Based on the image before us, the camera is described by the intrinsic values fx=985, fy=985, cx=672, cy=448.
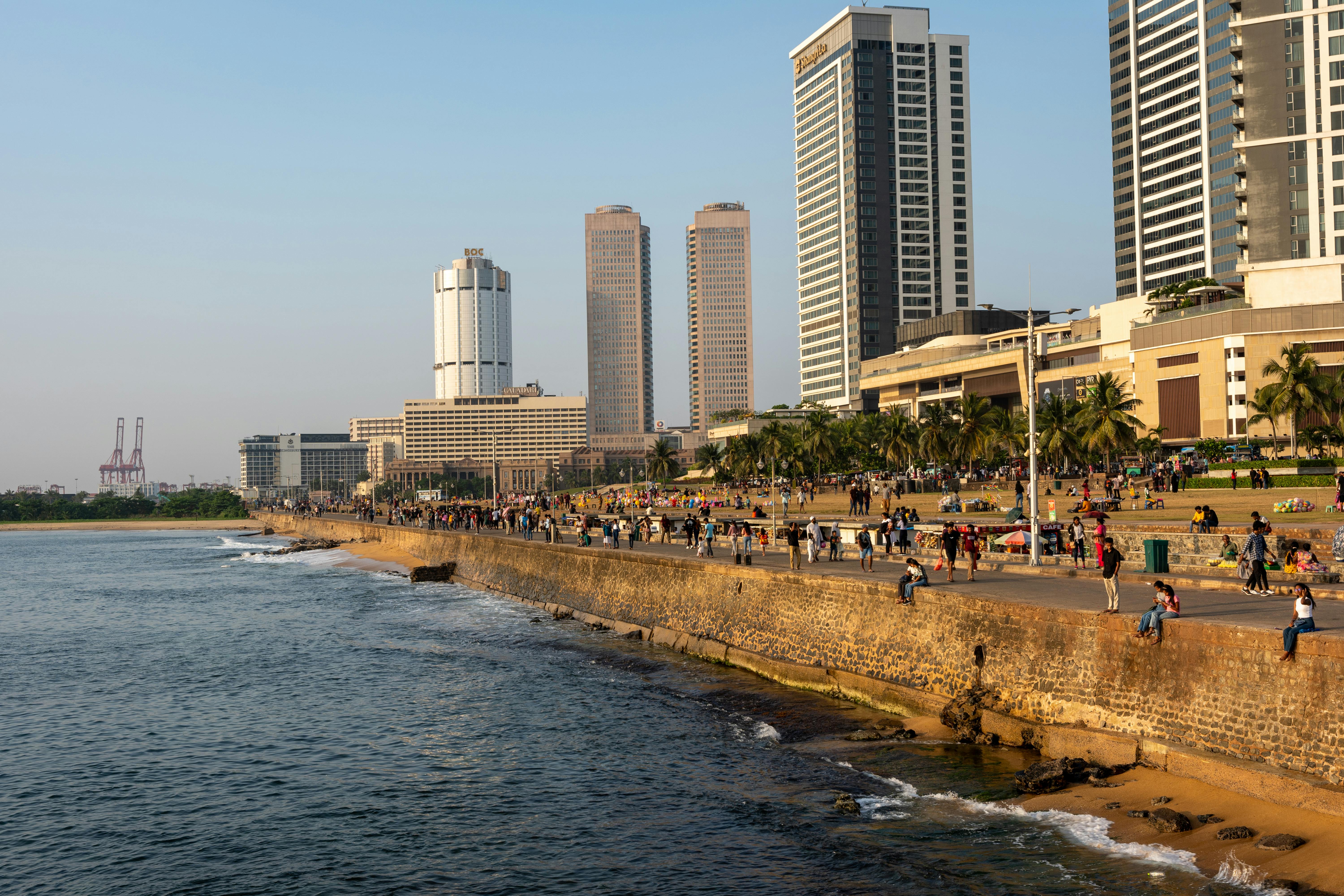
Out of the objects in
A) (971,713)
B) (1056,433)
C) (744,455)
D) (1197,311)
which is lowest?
(971,713)

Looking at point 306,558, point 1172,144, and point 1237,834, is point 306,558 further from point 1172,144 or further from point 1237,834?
point 1172,144

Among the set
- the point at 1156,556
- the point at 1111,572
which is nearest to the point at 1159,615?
the point at 1111,572

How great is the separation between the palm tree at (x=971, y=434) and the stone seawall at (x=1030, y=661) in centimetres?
4325

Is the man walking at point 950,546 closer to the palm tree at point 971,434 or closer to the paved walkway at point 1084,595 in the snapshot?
the paved walkway at point 1084,595

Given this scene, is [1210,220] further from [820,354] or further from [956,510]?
[956,510]

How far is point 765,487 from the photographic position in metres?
95.4

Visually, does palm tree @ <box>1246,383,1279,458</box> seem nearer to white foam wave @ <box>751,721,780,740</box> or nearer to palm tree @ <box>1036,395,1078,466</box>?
palm tree @ <box>1036,395,1078,466</box>

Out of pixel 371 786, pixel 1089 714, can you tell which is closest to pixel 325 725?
pixel 371 786

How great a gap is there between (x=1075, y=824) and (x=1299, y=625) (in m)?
4.58

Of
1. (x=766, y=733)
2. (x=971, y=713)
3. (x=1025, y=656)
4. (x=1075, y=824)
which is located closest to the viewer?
(x=1075, y=824)

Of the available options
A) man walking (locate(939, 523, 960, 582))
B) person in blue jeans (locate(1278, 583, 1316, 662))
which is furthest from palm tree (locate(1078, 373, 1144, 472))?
person in blue jeans (locate(1278, 583, 1316, 662))

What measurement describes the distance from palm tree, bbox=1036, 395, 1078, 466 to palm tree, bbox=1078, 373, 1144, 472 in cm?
90

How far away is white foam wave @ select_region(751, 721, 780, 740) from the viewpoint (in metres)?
21.6

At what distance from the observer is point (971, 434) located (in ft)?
245
